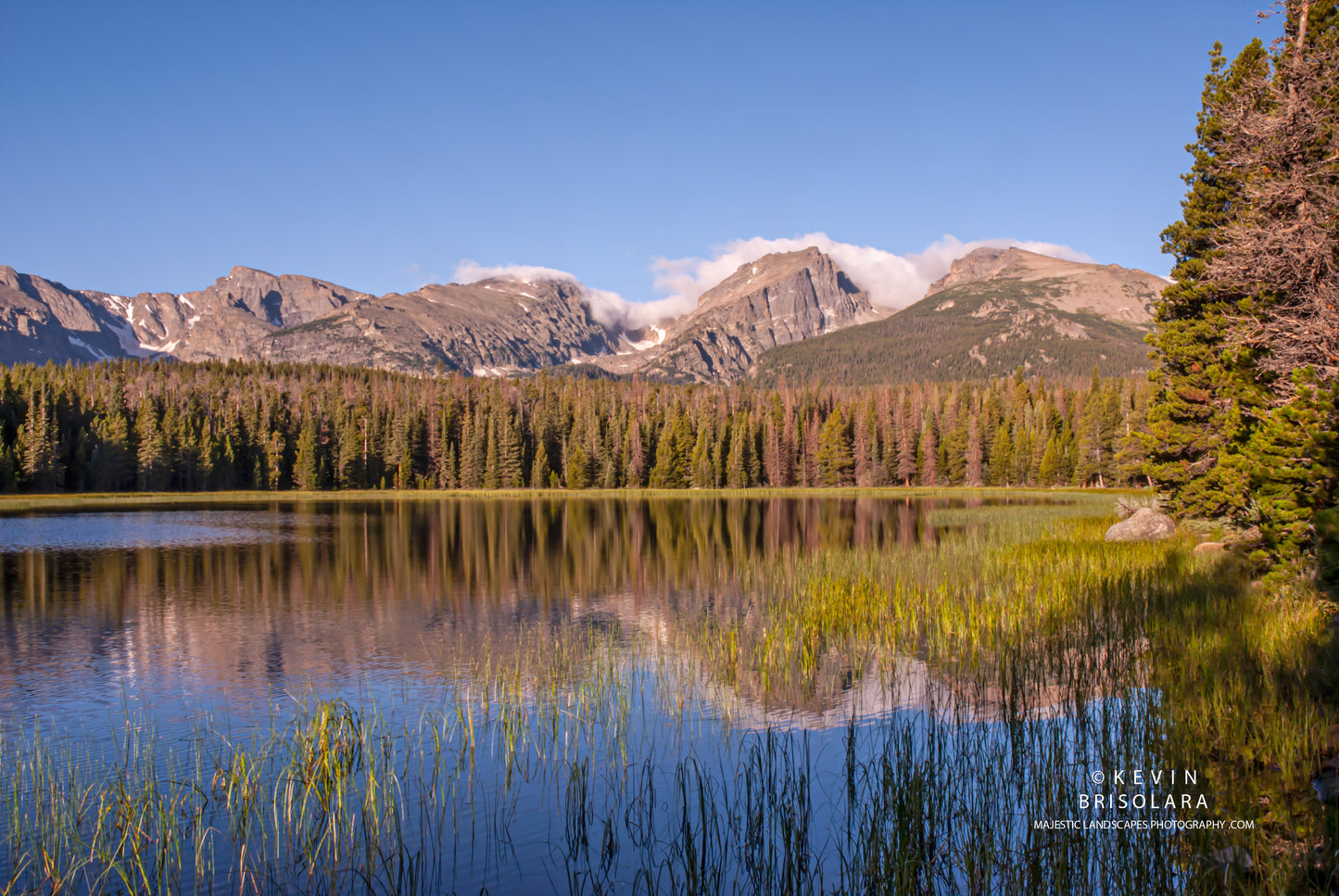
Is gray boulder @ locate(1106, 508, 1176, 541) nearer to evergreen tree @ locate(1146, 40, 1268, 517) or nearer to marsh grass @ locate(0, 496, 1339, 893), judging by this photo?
evergreen tree @ locate(1146, 40, 1268, 517)

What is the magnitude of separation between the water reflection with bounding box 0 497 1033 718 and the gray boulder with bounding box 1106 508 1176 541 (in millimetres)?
10703

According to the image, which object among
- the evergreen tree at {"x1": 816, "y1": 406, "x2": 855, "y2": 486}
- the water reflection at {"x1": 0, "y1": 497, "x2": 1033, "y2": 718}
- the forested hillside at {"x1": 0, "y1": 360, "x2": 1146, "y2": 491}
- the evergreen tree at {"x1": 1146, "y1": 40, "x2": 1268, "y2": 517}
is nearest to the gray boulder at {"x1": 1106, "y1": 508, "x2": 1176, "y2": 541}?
the evergreen tree at {"x1": 1146, "y1": 40, "x2": 1268, "y2": 517}

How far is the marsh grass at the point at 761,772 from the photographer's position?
823 centimetres

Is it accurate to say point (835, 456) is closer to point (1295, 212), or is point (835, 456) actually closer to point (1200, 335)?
point (1200, 335)

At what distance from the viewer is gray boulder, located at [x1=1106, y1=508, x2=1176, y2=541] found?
3098cm

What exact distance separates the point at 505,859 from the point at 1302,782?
344 inches

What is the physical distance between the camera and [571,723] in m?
13.5

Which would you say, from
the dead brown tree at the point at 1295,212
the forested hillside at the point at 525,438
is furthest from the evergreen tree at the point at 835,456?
the dead brown tree at the point at 1295,212

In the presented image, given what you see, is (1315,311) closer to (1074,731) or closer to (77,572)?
(1074,731)

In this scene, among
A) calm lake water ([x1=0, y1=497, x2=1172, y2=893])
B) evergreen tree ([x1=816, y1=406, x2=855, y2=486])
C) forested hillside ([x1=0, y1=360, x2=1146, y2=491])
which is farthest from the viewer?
evergreen tree ([x1=816, y1=406, x2=855, y2=486])

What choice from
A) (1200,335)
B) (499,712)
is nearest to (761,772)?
(499,712)

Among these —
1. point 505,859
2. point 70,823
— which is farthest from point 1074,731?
point 70,823

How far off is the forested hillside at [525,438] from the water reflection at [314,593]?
72281mm

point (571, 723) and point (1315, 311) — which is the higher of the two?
point (1315, 311)
